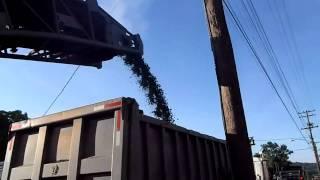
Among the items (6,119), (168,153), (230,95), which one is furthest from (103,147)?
(6,119)

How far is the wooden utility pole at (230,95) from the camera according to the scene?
21.8ft

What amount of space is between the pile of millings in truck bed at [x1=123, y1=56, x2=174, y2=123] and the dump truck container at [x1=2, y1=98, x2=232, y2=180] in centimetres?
733

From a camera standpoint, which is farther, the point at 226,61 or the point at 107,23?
the point at 107,23

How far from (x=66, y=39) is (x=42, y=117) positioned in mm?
6141

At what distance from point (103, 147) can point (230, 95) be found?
3506 millimetres

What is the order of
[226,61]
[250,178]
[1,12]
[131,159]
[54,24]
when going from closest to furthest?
[131,159]
[250,178]
[226,61]
[1,12]
[54,24]

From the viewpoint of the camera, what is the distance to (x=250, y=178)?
659cm

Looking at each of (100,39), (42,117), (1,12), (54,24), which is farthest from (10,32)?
(42,117)

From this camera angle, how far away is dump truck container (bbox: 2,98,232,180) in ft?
13.3

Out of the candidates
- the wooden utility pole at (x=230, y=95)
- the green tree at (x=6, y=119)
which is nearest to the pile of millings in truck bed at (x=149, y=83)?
the wooden utility pole at (x=230, y=95)

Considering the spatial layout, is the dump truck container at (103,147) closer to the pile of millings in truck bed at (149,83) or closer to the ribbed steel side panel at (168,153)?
the ribbed steel side panel at (168,153)

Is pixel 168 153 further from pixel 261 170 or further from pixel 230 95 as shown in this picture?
pixel 261 170

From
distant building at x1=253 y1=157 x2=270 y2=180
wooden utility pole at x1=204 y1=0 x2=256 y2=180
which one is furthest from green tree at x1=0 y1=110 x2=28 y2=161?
wooden utility pole at x1=204 y1=0 x2=256 y2=180

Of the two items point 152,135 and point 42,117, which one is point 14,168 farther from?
point 152,135
